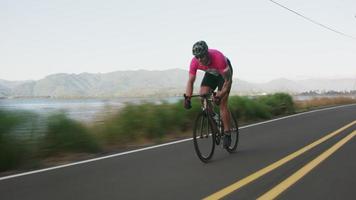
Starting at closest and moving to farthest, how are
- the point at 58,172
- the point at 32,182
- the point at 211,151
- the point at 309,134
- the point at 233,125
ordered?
the point at 32,182, the point at 58,172, the point at 211,151, the point at 233,125, the point at 309,134

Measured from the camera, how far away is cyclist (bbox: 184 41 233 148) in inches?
299

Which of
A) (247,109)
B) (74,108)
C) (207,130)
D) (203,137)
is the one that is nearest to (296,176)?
(203,137)

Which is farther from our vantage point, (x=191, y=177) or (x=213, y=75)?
(x=213, y=75)

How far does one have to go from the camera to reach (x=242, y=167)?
7.27 metres

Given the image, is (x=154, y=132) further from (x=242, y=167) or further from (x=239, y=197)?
(x=239, y=197)

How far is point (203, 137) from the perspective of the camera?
764cm

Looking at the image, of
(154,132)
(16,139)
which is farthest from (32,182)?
(154,132)

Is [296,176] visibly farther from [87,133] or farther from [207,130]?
[87,133]

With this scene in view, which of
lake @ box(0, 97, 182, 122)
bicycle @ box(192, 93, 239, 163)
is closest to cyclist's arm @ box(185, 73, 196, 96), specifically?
bicycle @ box(192, 93, 239, 163)

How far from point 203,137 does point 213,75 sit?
1.21 meters

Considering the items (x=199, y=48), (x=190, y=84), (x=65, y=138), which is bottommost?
(x=65, y=138)

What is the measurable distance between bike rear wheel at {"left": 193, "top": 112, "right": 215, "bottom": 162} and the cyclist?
0.31m

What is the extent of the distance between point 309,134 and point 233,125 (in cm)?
405

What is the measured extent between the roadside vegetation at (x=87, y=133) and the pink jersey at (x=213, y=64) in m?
2.95
